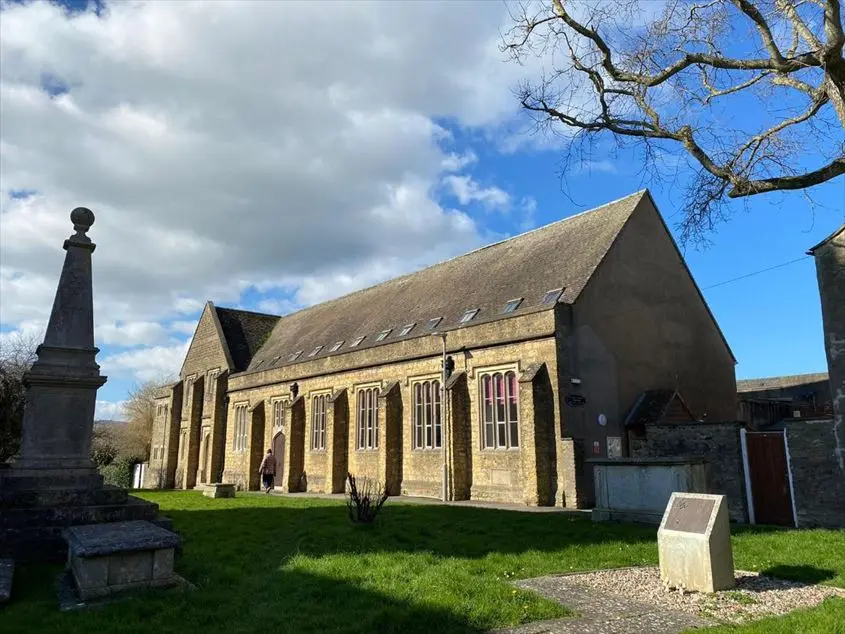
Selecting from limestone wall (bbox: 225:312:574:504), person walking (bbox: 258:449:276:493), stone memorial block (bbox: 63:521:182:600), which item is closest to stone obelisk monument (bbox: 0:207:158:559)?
stone memorial block (bbox: 63:521:182:600)

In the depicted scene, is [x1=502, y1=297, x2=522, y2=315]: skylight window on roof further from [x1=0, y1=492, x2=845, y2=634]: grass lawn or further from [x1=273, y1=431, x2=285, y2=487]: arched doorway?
[x1=273, y1=431, x2=285, y2=487]: arched doorway

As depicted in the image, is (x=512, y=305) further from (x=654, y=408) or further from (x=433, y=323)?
(x=654, y=408)

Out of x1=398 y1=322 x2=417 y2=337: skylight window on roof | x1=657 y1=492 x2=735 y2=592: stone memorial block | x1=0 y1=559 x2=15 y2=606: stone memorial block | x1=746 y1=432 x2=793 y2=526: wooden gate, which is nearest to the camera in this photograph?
x1=0 y1=559 x2=15 y2=606: stone memorial block

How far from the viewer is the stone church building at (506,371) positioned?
20.0m

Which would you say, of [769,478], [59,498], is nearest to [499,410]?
[769,478]

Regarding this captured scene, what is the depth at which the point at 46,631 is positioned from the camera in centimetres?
604

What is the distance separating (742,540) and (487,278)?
15.9m

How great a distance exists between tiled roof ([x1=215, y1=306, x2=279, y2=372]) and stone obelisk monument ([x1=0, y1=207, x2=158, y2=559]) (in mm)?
28409

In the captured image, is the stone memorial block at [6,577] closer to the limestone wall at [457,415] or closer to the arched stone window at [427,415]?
the limestone wall at [457,415]

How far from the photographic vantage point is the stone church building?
65.5 ft

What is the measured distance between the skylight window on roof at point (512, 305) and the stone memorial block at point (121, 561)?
16.3m

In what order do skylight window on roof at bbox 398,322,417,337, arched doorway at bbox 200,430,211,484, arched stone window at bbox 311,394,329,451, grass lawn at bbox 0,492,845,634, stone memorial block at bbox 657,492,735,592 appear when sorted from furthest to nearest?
arched doorway at bbox 200,430,211,484
arched stone window at bbox 311,394,329,451
skylight window on roof at bbox 398,322,417,337
stone memorial block at bbox 657,492,735,592
grass lawn at bbox 0,492,845,634

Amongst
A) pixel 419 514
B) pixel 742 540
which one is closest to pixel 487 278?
pixel 419 514

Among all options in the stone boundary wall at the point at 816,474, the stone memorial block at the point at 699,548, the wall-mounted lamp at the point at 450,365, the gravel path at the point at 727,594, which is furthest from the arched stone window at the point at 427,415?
the stone memorial block at the point at 699,548
